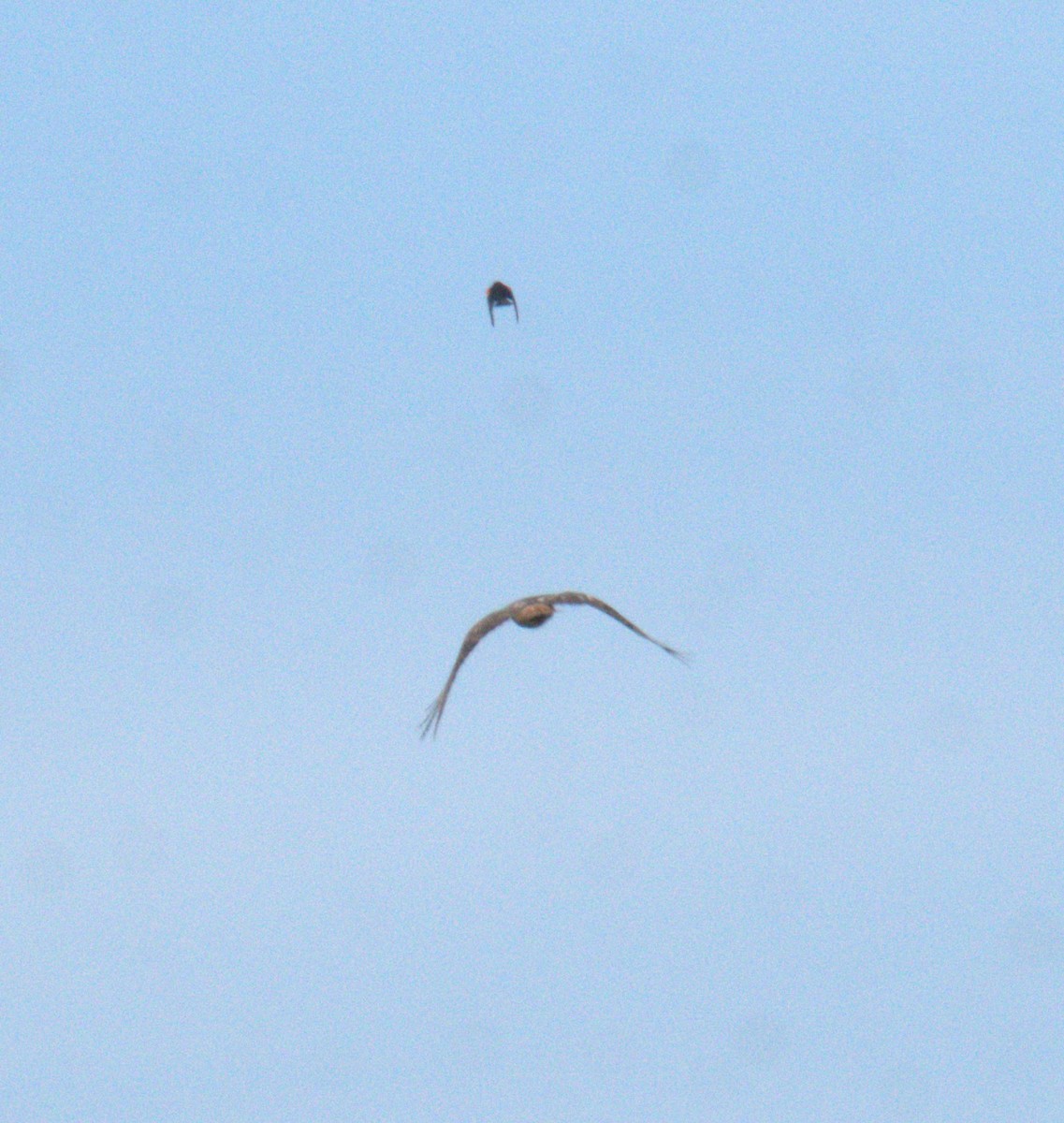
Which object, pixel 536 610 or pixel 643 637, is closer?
pixel 643 637

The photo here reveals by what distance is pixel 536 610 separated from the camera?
48.2 metres

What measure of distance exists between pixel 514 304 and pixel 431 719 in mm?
16262

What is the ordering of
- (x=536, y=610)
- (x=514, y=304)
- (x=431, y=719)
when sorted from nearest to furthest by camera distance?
(x=431, y=719) → (x=536, y=610) → (x=514, y=304)

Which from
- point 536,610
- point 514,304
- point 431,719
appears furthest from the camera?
point 514,304

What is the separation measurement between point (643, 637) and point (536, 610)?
4582 mm

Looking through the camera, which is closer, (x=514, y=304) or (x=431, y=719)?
(x=431, y=719)

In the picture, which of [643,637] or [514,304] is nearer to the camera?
[643,637]

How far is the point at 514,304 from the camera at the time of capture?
184 ft

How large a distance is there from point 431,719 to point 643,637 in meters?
4.31

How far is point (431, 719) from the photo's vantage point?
42.2 meters

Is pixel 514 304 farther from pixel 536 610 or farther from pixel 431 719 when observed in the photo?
pixel 431 719

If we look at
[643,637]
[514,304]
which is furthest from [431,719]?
[514,304]

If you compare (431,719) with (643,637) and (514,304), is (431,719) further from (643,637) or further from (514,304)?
(514,304)

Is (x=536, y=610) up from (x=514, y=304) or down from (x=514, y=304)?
down
